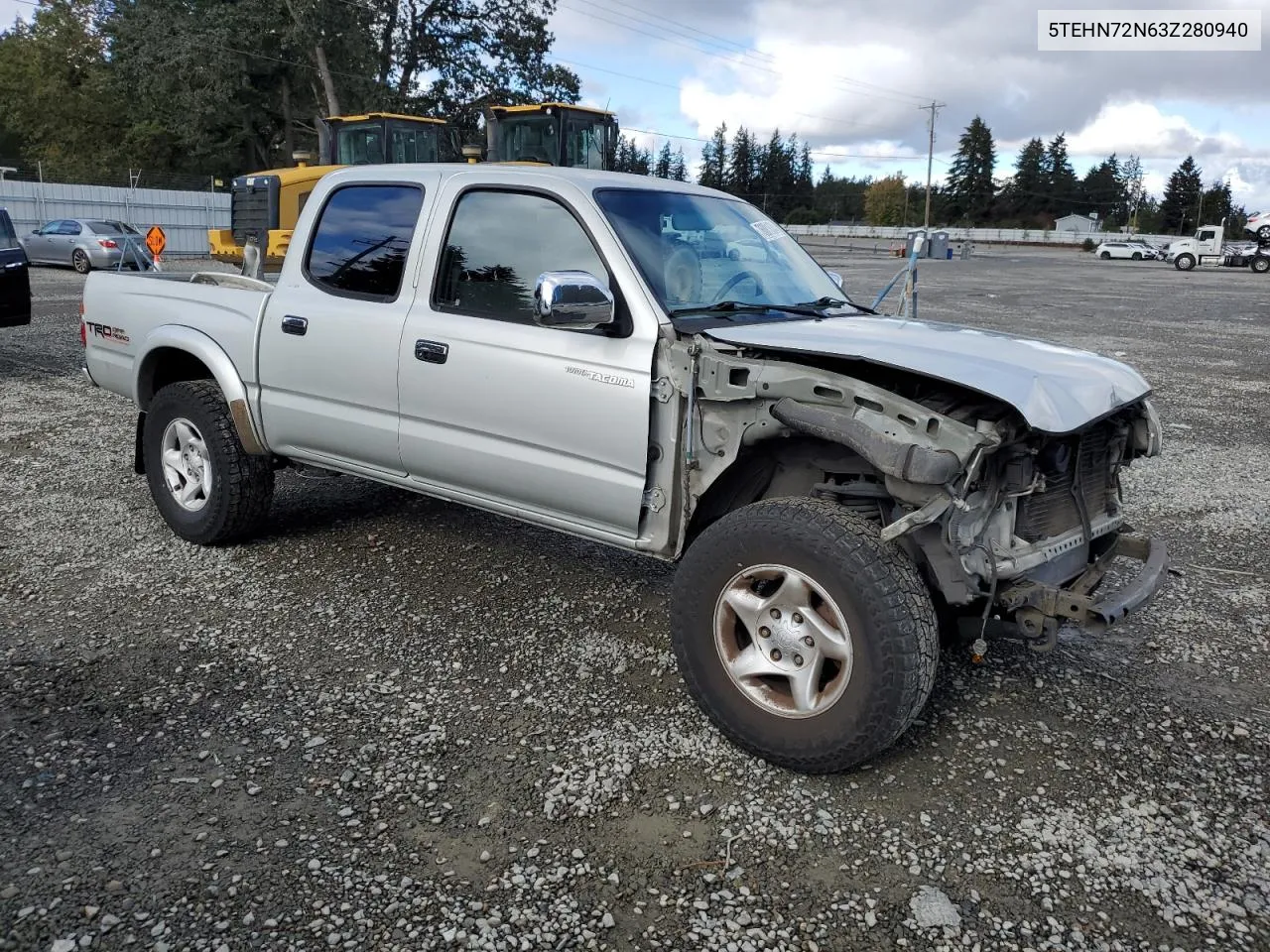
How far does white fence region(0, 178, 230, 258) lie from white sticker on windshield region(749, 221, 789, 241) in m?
30.7

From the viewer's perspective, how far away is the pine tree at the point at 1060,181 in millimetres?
119625

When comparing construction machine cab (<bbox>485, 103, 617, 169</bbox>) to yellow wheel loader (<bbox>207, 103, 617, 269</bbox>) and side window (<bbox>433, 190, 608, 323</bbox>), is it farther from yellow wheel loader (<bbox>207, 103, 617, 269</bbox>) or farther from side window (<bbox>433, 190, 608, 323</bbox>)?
side window (<bbox>433, 190, 608, 323</bbox>)

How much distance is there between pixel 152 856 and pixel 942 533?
8.20ft

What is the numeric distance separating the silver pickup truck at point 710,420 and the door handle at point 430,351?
0.01 m

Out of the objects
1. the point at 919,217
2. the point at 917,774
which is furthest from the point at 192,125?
the point at 919,217

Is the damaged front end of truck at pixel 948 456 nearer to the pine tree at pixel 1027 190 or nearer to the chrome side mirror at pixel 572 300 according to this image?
the chrome side mirror at pixel 572 300

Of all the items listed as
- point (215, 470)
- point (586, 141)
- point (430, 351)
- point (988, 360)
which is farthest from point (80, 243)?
point (988, 360)

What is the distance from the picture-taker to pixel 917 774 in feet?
11.1

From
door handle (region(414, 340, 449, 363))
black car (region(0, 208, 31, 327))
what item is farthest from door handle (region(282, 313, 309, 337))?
black car (region(0, 208, 31, 327))

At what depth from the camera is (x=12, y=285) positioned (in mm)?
10578

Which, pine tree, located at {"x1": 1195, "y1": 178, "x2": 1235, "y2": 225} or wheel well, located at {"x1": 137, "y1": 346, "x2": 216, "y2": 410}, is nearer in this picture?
wheel well, located at {"x1": 137, "y1": 346, "x2": 216, "y2": 410}

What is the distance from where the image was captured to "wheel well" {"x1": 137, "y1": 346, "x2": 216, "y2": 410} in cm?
544

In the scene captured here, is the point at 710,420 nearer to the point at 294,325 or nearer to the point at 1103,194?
the point at 294,325

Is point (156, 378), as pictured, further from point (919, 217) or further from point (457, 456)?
point (919, 217)
